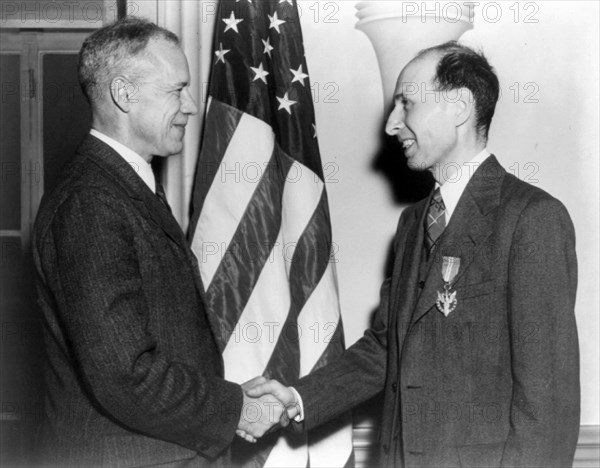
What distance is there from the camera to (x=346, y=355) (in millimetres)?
2711

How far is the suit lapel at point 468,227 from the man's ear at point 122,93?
3.00 ft

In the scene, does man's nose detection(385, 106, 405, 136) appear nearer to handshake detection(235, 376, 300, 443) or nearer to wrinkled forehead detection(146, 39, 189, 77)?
wrinkled forehead detection(146, 39, 189, 77)

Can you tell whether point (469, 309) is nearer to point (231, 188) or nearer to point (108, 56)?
point (231, 188)

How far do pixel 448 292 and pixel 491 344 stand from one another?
176 millimetres

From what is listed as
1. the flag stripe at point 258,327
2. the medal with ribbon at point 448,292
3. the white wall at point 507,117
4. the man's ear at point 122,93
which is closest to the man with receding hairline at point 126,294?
the man's ear at point 122,93

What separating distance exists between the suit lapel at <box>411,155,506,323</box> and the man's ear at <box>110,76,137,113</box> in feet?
3.00

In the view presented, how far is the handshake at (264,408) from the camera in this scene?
7.71ft

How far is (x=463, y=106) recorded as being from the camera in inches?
92.6

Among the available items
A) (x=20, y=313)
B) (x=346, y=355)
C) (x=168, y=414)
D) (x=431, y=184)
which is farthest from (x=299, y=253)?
(x=20, y=313)

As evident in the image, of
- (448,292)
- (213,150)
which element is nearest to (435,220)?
(448,292)

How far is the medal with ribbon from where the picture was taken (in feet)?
7.17

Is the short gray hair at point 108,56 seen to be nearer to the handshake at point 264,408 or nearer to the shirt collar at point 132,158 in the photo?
the shirt collar at point 132,158

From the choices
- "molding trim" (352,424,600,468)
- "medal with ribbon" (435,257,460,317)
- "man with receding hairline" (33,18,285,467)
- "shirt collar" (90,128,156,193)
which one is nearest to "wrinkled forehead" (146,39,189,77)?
"man with receding hairline" (33,18,285,467)

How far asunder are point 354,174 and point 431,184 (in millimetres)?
299
